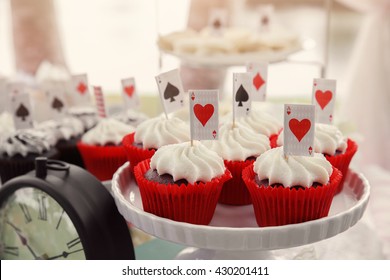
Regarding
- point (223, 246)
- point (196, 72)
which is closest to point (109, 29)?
point (196, 72)

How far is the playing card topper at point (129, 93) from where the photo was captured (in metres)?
1.93

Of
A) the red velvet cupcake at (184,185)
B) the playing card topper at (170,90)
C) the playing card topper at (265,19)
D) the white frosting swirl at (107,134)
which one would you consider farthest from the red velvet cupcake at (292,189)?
the playing card topper at (265,19)

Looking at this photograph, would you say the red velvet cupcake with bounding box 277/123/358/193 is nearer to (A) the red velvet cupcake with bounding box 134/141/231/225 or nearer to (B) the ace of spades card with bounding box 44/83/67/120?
(A) the red velvet cupcake with bounding box 134/141/231/225

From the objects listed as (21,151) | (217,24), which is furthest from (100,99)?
(217,24)

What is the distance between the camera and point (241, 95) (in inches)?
62.1

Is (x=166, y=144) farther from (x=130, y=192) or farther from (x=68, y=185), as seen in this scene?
(x=68, y=185)

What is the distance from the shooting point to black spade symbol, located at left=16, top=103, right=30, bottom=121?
1.87 metres

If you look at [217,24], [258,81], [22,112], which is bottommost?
[22,112]

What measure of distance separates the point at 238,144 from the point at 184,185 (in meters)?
0.28

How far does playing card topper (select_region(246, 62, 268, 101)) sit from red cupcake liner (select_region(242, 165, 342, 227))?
47cm

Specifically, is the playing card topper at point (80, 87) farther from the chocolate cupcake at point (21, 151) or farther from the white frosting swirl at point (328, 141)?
the white frosting swirl at point (328, 141)

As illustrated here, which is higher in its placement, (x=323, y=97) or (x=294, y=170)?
(x=323, y=97)

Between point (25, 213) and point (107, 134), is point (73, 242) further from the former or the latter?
point (107, 134)

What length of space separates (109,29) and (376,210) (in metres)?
5.71
